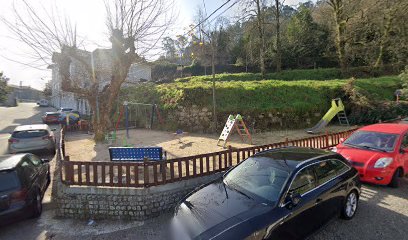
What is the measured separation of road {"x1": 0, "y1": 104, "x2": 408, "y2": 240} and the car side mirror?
92 centimetres

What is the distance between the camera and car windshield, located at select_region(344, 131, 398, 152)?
18.6 feet

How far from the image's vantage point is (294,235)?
3.26 metres

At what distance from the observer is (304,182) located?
3.62 m

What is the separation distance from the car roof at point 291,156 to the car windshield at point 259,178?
0.10 meters

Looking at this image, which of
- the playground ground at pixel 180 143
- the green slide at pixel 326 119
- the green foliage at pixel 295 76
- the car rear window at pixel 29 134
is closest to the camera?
the playground ground at pixel 180 143

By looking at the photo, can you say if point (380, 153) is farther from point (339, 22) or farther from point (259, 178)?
point (339, 22)

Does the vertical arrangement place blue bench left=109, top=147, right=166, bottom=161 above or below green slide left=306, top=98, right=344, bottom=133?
below

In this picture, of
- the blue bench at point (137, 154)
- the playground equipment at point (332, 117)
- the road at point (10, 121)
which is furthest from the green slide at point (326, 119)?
the road at point (10, 121)

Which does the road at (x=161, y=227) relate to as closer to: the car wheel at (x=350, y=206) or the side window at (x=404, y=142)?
the car wheel at (x=350, y=206)

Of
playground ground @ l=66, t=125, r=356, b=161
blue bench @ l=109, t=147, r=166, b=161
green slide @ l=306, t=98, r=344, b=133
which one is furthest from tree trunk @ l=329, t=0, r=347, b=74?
blue bench @ l=109, t=147, r=166, b=161

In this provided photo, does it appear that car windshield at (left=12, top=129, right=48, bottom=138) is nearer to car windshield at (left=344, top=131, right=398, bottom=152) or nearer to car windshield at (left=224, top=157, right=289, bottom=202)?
car windshield at (left=224, top=157, right=289, bottom=202)

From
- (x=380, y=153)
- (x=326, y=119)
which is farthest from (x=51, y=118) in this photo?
(x=380, y=153)

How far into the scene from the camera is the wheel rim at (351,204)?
4293mm

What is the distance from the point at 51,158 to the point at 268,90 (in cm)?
1074
